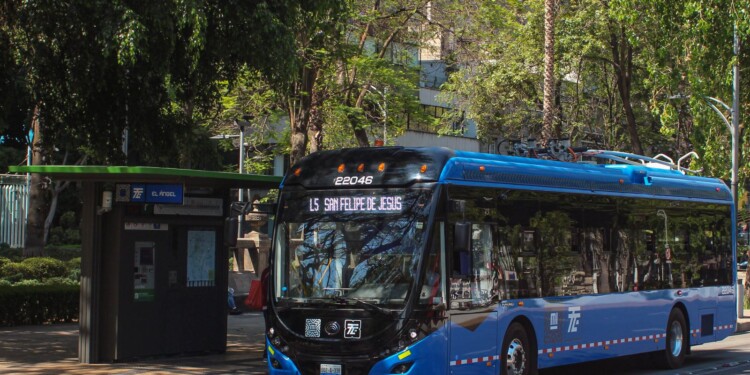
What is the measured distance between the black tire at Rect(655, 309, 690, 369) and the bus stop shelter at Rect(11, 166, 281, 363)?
7.07 m

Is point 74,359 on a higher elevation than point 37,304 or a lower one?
lower

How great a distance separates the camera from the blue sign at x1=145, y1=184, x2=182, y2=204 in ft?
50.3

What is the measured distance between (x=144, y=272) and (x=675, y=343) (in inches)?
350

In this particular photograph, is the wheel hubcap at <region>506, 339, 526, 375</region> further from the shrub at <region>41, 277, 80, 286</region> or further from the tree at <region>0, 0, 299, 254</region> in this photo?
the shrub at <region>41, 277, 80, 286</region>

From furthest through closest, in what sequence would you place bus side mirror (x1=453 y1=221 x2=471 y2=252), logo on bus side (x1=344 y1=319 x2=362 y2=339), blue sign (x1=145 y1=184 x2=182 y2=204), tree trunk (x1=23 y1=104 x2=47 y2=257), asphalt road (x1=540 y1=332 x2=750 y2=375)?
tree trunk (x1=23 y1=104 x2=47 y2=257)
asphalt road (x1=540 y1=332 x2=750 y2=375)
blue sign (x1=145 y1=184 x2=182 y2=204)
logo on bus side (x1=344 y1=319 x2=362 y2=339)
bus side mirror (x1=453 y1=221 x2=471 y2=252)

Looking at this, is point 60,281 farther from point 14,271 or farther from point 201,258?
point 201,258

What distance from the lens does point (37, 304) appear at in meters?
21.6

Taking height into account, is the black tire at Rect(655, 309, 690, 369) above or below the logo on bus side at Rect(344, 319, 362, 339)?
below

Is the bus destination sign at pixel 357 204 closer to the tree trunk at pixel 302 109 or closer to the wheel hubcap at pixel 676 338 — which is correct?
the wheel hubcap at pixel 676 338

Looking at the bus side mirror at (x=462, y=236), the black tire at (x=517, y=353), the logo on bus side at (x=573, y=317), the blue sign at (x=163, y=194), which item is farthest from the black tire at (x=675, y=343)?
the blue sign at (x=163, y=194)

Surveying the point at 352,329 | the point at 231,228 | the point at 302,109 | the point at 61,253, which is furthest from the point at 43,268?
the point at 352,329

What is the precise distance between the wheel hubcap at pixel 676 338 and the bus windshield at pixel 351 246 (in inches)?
293

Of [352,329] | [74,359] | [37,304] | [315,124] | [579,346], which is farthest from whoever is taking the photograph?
[315,124]

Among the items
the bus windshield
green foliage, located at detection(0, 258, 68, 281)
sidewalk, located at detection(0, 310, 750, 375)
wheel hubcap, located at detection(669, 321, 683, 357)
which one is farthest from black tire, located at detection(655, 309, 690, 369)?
green foliage, located at detection(0, 258, 68, 281)
